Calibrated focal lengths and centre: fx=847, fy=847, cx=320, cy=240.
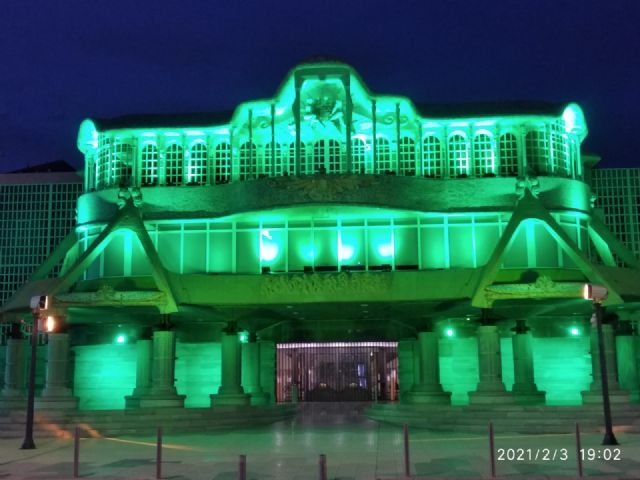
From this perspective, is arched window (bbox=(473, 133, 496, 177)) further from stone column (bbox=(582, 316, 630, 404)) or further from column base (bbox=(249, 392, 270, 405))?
column base (bbox=(249, 392, 270, 405))

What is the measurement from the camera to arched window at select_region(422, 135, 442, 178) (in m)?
41.8

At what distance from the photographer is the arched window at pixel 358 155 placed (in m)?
42.5

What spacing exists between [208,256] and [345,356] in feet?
48.5

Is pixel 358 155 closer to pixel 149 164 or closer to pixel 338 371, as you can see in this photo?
pixel 149 164

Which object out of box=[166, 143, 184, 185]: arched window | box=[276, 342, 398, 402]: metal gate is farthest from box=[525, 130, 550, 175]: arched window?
box=[166, 143, 184, 185]: arched window

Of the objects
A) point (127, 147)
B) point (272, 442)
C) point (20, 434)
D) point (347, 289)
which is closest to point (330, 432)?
point (272, 442)

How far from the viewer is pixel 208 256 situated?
41.0 meters

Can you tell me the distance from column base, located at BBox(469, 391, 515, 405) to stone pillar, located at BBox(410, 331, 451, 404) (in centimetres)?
491

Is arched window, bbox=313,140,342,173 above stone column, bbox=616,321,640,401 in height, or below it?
above

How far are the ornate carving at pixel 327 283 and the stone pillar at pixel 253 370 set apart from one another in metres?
9.33

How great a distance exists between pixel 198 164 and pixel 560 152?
18.1 meters

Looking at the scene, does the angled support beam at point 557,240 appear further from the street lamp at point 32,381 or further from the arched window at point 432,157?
the street lamp at point 32,381

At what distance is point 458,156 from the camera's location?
137 feet

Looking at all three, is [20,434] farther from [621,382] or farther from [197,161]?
[621,382]
